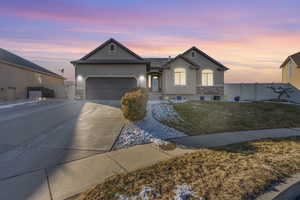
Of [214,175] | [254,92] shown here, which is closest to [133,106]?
[214,175]

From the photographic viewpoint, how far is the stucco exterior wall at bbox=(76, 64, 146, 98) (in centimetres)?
1730

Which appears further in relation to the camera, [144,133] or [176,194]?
[144,133]

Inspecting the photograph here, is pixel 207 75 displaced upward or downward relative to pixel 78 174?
upward

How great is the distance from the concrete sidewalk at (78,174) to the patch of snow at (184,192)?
3.68 feet

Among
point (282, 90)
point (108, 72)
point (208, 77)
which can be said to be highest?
point (108, 72)

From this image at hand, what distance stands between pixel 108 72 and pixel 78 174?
15238 mm

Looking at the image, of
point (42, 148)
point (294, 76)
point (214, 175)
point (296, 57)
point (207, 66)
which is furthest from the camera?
point (296, 57)

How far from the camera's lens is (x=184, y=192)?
254 centimetres

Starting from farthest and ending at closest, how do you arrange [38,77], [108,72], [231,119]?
[38,77]
[108,72]
[231,119]

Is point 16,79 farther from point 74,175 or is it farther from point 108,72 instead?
point 74,175

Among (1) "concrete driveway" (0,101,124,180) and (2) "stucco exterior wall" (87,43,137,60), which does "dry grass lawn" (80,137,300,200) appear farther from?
(2) "stucco exterior wall" (87,43,137,60)

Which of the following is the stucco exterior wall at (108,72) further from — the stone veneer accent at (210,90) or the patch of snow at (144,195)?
the patch of snow at (144,195)

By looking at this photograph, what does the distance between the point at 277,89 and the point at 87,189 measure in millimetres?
25668

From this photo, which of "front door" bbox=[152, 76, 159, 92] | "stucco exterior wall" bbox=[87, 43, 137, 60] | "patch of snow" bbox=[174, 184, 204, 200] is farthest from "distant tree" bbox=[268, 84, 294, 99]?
"patch of snow" bbox=[174, 184, 204, 200]
